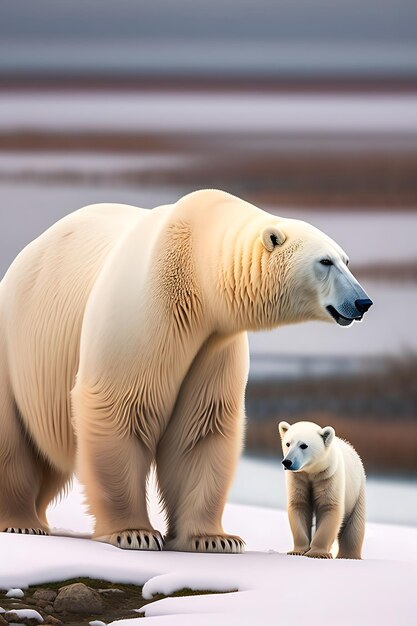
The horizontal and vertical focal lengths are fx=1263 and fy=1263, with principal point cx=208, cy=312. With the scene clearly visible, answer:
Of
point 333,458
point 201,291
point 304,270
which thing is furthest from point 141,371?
point 333,458

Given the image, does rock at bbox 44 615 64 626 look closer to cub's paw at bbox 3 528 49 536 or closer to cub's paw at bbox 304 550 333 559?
cub's paw at bbox 3 528 49 536

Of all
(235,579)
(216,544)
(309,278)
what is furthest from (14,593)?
(309,278)

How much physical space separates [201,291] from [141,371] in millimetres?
255

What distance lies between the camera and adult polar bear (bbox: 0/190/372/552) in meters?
3.14

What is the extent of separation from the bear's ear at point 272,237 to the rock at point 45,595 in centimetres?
101

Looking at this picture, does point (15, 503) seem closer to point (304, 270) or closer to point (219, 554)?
point (219, 554)

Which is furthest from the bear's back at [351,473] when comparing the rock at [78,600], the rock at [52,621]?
the rock at [52,621]

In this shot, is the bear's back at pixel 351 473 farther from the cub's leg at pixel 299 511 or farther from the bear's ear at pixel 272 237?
the bear's ear at pixel 272 237

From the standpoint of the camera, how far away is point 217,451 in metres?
3.38

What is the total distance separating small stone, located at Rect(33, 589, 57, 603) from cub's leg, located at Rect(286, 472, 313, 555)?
1483 millimetres

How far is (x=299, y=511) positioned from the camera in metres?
4.04

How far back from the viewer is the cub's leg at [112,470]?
3.21 meters

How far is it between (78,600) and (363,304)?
1.00 meters

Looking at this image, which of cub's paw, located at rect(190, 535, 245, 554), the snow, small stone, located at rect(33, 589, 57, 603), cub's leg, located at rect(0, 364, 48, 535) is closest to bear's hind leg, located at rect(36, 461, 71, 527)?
cub's leg, located at rect(0, 364, 48, 535)
